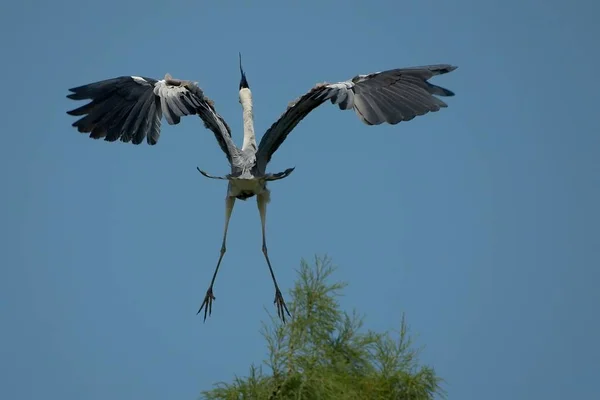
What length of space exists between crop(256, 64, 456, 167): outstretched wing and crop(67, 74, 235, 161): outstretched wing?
0.68 m

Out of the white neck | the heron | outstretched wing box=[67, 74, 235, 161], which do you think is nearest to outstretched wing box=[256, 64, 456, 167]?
the heron

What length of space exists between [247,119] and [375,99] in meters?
1.80

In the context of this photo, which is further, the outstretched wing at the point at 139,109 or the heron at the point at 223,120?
the outstretched wing at the point at 139,109

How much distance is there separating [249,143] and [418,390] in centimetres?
458

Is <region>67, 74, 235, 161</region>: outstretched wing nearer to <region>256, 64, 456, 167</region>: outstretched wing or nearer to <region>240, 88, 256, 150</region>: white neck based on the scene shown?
<region>240, 88, 256, 150</region>: white neck

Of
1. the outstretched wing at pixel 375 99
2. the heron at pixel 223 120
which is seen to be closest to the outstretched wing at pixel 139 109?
the heron at pixel 223 120

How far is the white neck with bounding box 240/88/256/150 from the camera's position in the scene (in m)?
12.2

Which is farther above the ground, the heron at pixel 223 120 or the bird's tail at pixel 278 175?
the heron at pixel 223 120

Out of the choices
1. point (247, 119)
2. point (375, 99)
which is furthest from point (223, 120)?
point (375, 99)

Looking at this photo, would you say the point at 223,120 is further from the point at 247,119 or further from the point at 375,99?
the point at 375,99

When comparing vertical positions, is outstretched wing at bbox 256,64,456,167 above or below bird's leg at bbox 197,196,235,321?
above

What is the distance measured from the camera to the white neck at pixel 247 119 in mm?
12195

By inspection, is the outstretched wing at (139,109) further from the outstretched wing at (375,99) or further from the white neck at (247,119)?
the outstretched wing at (375,99)

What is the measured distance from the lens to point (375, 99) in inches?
447
